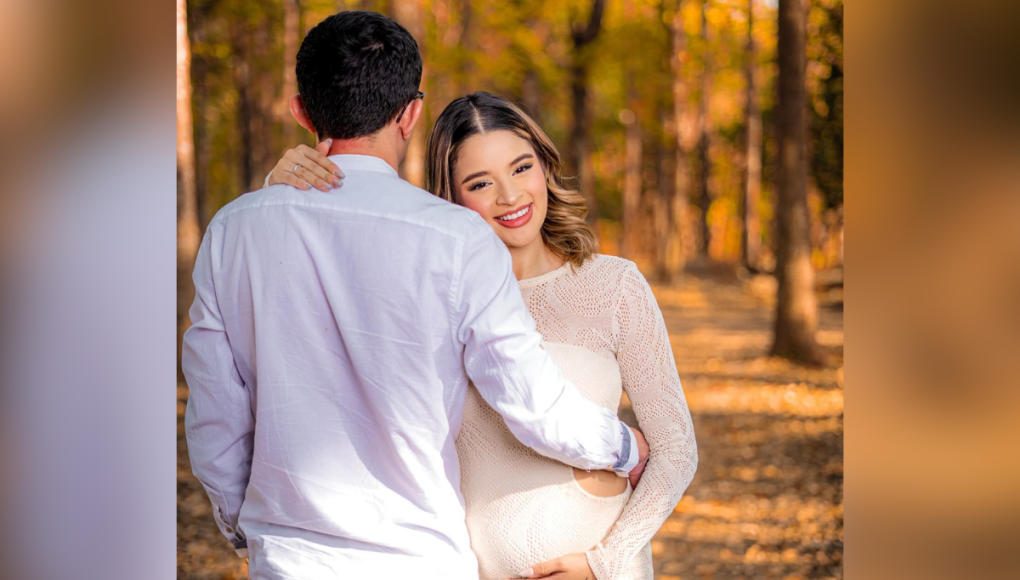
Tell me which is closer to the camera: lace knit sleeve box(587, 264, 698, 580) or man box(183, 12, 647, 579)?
man box(183, 12, 647, 579)

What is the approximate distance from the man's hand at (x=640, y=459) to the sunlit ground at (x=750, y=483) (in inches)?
172

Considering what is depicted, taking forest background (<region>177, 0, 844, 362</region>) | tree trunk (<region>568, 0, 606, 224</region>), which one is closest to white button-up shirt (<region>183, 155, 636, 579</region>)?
forest background (<region>177, 0, 844, 362</region>)

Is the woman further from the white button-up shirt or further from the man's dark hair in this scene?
the man's dark hair

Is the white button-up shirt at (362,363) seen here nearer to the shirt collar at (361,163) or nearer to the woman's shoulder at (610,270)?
the shirt collar at (361,163)

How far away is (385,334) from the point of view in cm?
147

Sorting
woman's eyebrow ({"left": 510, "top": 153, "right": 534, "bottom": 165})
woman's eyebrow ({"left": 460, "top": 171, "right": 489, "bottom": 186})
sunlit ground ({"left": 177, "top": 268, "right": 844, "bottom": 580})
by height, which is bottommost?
sunlit ground ({"left": 177, "top": 268, "right": 844, "bottom": 580})

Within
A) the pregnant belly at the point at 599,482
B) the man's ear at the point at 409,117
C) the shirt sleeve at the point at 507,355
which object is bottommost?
the pregnant belly at the point at 599,482

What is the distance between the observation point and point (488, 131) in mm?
1929

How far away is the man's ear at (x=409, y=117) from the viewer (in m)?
1.62

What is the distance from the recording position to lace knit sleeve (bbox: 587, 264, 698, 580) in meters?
1.83

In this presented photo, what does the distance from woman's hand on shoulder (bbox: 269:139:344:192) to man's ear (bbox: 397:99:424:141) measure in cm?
17

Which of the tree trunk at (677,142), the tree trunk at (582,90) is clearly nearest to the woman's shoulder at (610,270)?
the tree trunk at (582,90)

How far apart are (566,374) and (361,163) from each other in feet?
2.13
